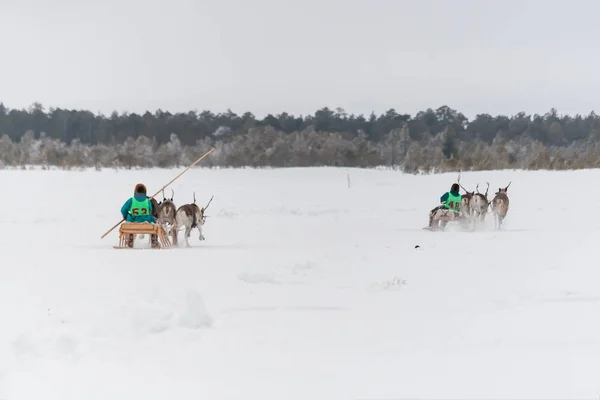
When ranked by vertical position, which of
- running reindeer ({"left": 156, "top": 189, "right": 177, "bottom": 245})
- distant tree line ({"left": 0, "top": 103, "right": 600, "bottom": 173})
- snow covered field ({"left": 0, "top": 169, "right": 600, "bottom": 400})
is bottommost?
snow covered field ({"left": 0, "top": 169, "right": 600, "bottom": 400})

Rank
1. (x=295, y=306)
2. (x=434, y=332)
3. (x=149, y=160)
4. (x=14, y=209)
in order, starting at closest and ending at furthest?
1. (x=434, y=332)
2. (x=295, y=306)
3. (x=14, y=209)
4. (x=149, y=160)

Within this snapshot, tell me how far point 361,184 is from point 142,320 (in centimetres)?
3378

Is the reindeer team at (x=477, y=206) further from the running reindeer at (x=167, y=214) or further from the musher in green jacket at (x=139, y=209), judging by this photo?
the musher in green jacket at (x=139, y=209)

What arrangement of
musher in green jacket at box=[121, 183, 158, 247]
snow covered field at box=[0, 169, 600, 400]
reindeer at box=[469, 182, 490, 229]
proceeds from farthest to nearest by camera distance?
reindeer at box=[469, 182, 490, 229] < musher in green jacket at box=[121, 183, 158, 247] < snow covered field at box=[0, 169, 600, 400]

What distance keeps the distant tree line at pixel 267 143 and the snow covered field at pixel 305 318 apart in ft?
105

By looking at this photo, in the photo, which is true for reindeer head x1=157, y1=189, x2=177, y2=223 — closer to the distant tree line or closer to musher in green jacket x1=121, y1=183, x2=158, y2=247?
musher in green jacket x1=121, y1=183, x2=158, y2=247

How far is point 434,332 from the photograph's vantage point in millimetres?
7344

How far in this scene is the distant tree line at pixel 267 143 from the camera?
4809cm

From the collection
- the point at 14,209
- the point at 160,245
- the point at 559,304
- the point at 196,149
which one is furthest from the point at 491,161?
the point at 559,304

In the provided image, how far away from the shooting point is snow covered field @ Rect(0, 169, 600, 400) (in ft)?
19.4

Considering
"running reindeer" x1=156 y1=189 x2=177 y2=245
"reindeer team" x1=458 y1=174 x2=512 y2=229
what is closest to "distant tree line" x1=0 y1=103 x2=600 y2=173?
"reindeer team" x1=458 y1=174 x2=512 y2=229

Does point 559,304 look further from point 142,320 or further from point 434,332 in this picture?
point 142,320

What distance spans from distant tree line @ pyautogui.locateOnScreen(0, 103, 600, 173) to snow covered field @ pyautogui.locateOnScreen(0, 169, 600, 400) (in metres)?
32.1

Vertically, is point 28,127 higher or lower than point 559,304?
higher
